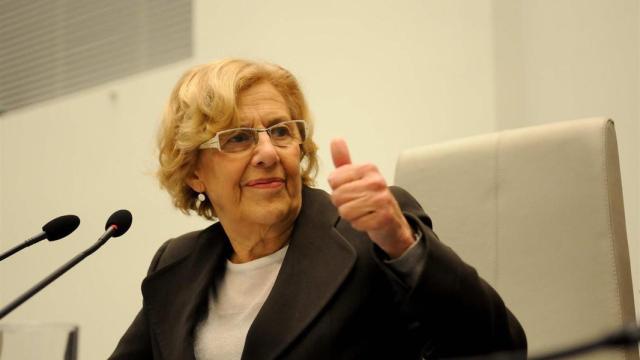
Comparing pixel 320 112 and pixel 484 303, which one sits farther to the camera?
pixel 320 112

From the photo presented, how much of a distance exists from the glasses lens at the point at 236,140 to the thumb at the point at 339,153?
1.44 feet

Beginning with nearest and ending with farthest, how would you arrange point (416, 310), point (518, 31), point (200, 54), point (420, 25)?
point (416, 310), point (518, 31), point (420, 25), point (200, 54)

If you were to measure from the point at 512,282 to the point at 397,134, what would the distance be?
40.1 inches

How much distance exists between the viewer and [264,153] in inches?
58.4

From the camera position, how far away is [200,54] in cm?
319

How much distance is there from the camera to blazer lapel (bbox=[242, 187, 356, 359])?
1.33 m

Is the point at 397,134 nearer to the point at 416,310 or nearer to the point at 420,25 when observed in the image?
the point at 420,25

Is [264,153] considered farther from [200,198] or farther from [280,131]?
[200,198]

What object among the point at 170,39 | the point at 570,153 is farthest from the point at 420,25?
the point at 170,39

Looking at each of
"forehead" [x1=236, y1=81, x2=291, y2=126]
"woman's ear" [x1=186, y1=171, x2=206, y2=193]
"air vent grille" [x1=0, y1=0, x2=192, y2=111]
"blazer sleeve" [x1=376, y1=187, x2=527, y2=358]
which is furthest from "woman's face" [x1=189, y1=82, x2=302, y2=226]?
"air vent grille" [x1=0, y1=0, x2=192, y2=111]

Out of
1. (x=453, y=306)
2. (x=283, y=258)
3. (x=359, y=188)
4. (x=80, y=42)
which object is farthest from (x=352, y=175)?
(x=80, y=42)

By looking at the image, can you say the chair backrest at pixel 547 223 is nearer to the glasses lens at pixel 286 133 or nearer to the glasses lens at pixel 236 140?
the glasses lens at pixel 286 133

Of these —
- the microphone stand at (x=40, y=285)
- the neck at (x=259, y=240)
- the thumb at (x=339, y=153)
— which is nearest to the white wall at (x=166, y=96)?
the neck at (x=259, y=240)

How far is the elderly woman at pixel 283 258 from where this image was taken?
1.14 metres
